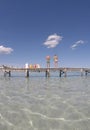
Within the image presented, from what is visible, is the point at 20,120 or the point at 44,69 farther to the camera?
the point at 44,69

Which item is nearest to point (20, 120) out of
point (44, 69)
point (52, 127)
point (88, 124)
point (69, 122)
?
point (52, 127)

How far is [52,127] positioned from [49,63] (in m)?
33.2

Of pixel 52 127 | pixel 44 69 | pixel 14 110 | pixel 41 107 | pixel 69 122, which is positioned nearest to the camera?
pixel 52 127

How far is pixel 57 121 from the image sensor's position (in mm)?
6824

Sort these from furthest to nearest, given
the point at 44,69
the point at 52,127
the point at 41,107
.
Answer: the point at 44,69, the point at 41,107, the point at 52,127

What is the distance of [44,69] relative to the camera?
124 ft

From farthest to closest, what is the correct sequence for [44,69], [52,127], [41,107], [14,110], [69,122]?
[44,69], [41,107], [14,110], [69,122], [52,127]

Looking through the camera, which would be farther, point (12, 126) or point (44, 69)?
point (44, 69)

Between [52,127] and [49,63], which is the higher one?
[49,63]

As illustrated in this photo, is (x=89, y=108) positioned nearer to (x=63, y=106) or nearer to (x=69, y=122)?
(x=63, y=106)

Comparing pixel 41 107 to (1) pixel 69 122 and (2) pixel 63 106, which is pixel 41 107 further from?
(1) pixel 69 122

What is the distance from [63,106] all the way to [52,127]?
2965 mm

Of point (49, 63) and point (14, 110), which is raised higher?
point (49, 63)

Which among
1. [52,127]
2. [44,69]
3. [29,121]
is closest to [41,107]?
[29,121]
